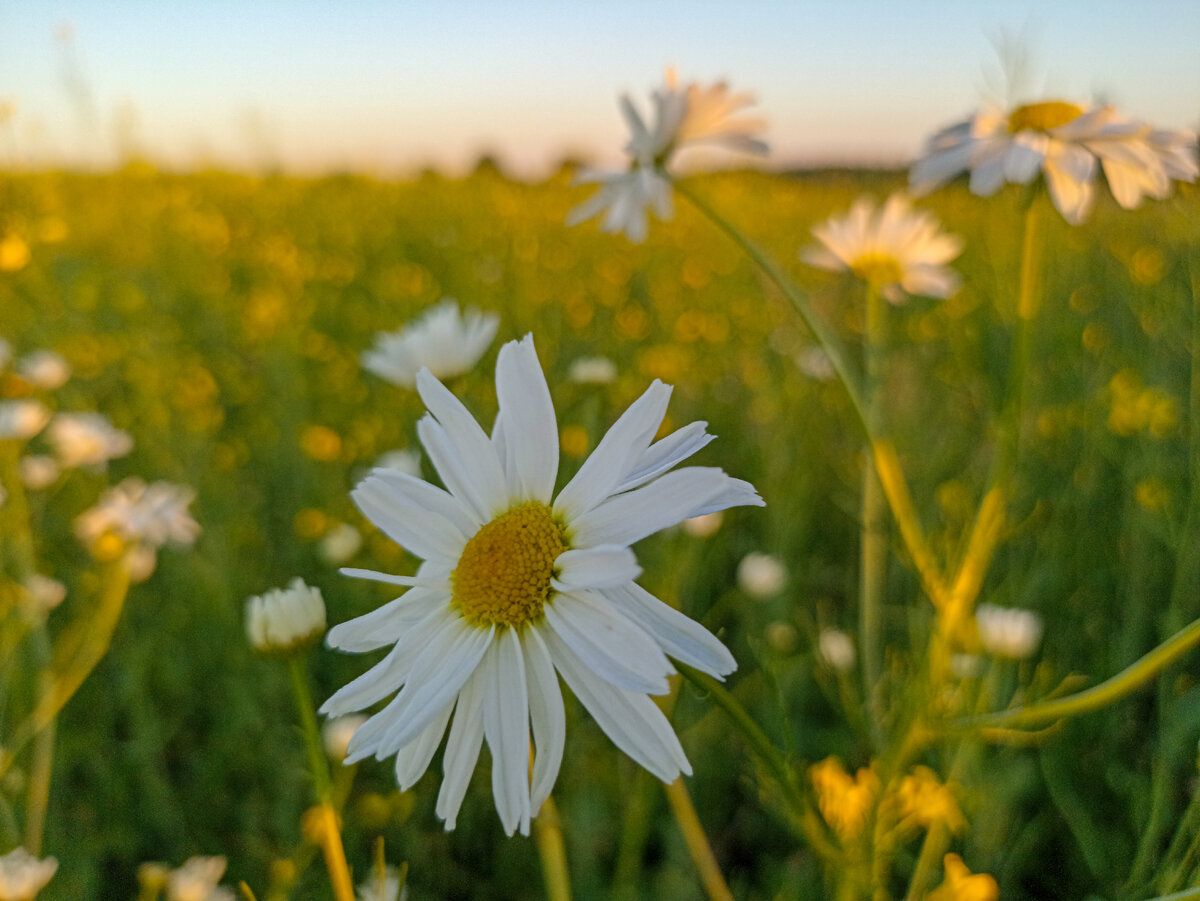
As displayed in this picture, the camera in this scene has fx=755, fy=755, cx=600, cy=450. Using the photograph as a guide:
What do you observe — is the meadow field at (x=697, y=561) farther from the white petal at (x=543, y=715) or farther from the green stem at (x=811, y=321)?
the green stem at (x=811, y=321)

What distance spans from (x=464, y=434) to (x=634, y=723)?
0.20 meters

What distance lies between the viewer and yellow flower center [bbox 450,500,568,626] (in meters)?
0.43

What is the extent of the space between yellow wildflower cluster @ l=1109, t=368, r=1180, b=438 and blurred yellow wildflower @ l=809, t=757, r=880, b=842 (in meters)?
1.03

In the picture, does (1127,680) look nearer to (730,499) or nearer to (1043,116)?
(730,499)

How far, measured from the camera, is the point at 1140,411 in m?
1.46

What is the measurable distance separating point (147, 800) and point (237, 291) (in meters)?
2.59

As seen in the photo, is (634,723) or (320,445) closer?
(634,723)

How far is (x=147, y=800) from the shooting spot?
4.03 ft

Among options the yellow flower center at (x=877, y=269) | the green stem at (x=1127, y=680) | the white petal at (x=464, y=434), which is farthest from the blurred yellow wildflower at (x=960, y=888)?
the yellow flower center at (x=877, y=269)

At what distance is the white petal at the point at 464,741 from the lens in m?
0.43

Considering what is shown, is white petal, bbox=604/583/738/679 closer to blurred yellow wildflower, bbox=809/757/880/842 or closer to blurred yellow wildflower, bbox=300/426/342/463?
blurred yellow wildflower, bbox=809/757/880/842

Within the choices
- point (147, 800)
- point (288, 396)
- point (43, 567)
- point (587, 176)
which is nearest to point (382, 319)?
point (288, 396)

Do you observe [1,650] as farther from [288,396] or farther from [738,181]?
[738,181]

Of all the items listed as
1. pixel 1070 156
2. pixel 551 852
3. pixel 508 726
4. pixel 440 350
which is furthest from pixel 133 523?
pixel 1070 156
